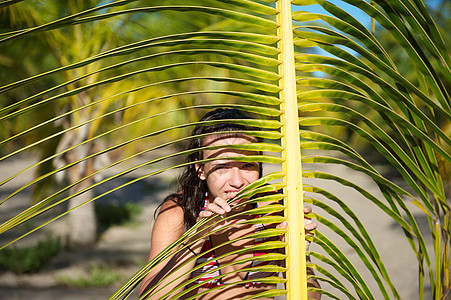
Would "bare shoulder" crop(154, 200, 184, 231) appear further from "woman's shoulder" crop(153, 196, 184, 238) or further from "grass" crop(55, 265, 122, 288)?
"grass" crop(55, 265, 122, 288)

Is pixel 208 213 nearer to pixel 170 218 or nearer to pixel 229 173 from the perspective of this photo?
pixel 229 173

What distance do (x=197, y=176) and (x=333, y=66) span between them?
0.77 m

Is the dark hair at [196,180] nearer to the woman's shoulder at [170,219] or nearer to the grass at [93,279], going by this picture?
the woman's shoulder at [170,219]

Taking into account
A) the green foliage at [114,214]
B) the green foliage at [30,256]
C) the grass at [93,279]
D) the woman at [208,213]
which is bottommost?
the woman at [208,213]

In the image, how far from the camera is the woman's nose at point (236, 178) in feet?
3.09

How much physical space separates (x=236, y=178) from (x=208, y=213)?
0.19m

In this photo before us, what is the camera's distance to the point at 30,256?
5270 mm

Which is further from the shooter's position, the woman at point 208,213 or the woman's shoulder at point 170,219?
the woman's shoulder at point 170,219

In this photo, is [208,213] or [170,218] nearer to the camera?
[208,213]

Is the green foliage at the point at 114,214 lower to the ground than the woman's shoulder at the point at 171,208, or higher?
higher

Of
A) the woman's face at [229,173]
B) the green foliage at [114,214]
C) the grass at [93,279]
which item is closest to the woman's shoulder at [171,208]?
the woman's face at [229,173]

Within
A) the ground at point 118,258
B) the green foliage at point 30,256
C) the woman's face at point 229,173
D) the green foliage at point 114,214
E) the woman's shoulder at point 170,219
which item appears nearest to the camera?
the woman's face at point 229,173

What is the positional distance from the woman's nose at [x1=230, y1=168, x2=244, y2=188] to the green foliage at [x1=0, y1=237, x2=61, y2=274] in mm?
4632

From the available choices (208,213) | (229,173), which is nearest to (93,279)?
(229,173)
